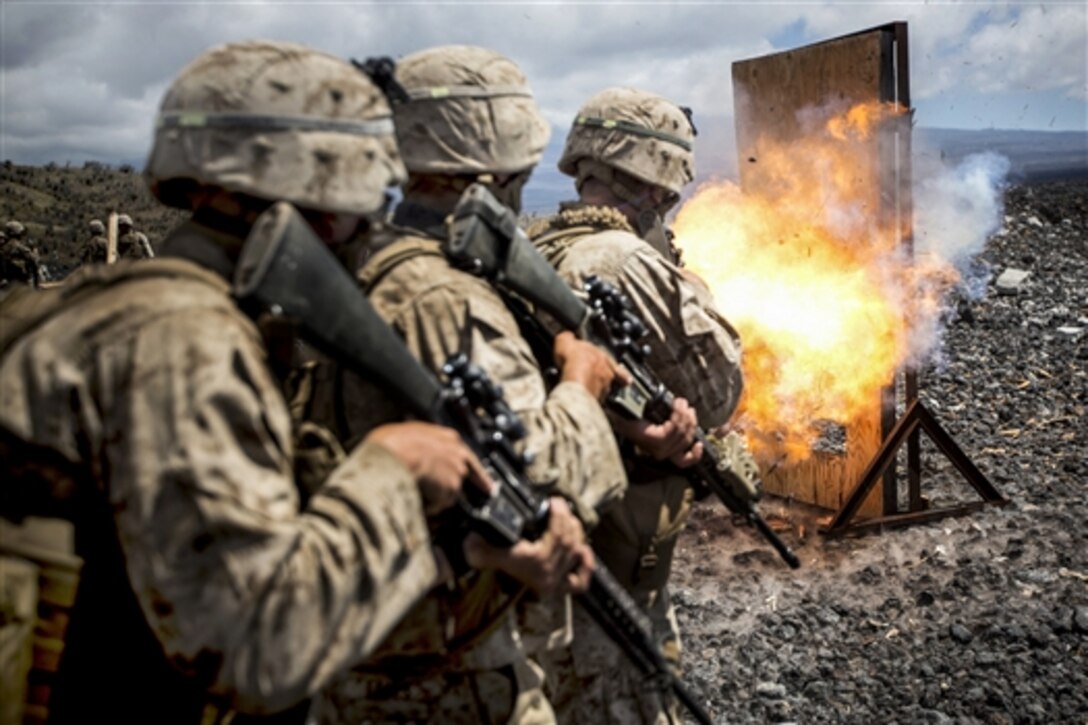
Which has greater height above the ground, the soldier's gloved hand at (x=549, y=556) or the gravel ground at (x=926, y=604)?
the soldier's gloved hand at (x=549, y=556)

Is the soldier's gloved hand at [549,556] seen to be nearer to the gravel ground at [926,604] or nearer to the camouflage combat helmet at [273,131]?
the camouflage combat helmet at [273,131]

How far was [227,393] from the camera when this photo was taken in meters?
1.70

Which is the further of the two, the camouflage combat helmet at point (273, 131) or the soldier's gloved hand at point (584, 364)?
the soldier's gloved hand at point (584, 364)

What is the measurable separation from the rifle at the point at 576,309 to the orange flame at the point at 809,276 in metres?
3.41

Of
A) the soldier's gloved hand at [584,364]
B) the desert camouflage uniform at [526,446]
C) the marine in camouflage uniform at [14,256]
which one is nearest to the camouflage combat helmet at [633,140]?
the soldier's gloved hand at [584,364]

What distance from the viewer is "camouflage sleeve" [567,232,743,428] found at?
11.8 feet

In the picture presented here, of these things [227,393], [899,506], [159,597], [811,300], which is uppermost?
[227,393]

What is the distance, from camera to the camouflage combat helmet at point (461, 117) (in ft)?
9.87

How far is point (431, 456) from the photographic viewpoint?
2.03 m

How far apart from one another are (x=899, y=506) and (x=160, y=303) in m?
6.68

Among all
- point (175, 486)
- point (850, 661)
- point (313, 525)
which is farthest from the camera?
point (850, 661)

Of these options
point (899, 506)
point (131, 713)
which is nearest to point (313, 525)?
point (131, 713)

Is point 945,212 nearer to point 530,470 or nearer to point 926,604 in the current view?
point 926,604

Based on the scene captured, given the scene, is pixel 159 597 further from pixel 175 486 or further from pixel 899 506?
pixel 899 506
